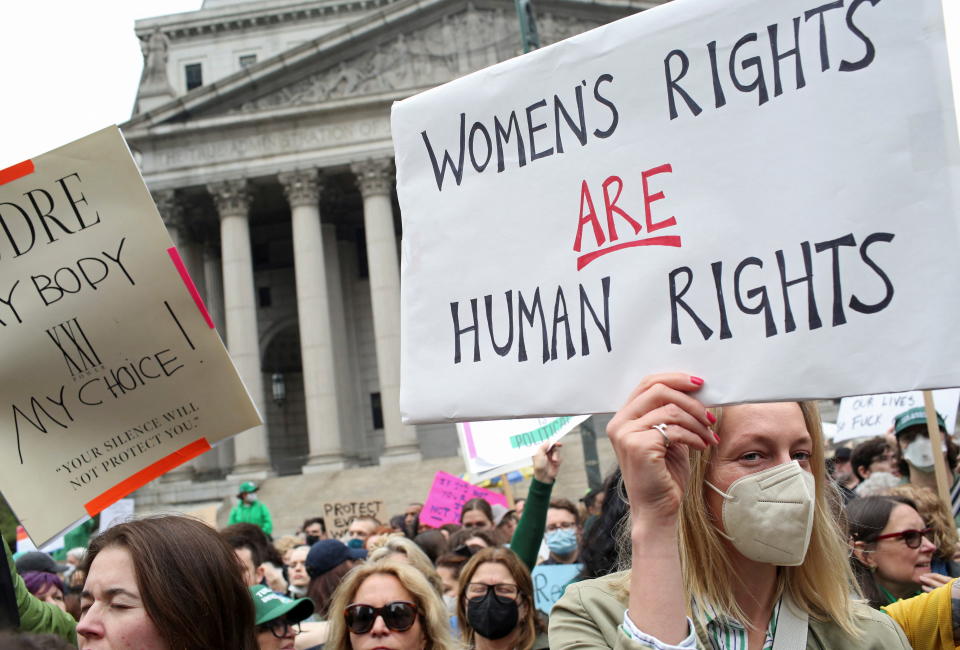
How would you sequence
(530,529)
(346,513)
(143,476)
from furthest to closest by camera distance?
(346,513) → (530,529) → (143,476)

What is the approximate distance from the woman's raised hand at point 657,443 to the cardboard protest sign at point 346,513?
16408 mm

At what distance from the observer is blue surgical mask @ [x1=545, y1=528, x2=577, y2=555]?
7.87m

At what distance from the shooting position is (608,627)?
8.39 feet

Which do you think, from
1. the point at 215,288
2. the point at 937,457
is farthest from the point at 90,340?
the point at 215,288

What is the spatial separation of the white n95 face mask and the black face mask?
9.54 feet

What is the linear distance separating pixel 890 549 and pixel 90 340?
3.74 meters

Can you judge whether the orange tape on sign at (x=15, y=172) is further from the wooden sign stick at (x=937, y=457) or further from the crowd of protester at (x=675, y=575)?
the wooden sign stick at (x=937, y=457)

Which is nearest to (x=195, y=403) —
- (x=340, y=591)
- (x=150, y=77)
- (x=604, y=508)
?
(x=340, y=591)

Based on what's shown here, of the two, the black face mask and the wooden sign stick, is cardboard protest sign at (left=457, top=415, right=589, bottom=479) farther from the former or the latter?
the black face mask

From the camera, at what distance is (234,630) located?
3.25 m

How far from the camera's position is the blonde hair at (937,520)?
536 cm

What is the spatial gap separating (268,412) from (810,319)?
46.4m

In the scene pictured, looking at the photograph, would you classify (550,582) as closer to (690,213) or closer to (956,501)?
(956,501)

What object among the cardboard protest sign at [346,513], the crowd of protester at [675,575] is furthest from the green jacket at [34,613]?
the cardboard protest sign at [346,513]
